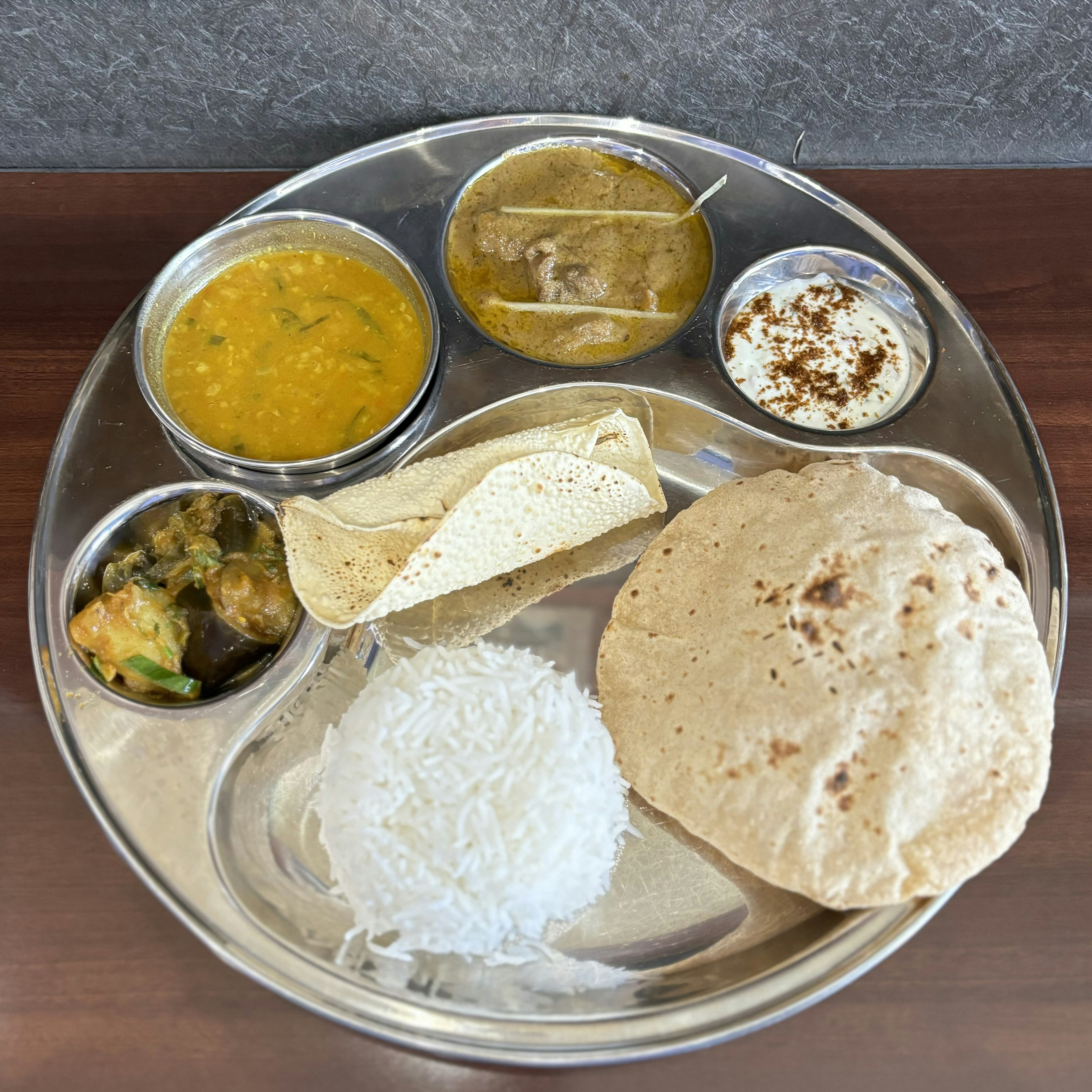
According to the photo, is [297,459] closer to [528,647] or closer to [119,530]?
[119,530]

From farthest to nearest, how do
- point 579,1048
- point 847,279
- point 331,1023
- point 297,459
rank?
point 847,279 < point 297,459 < point 331,1023 < point 579,1048

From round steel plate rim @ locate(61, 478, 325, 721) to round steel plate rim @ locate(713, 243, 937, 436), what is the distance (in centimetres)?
105

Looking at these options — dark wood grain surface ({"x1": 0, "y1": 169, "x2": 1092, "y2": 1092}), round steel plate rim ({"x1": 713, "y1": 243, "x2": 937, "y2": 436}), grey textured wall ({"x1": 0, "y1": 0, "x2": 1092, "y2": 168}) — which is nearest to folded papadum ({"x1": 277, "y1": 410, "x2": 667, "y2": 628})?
round steel plate rim ({"x1": 713, "y1": 243, "x2": 937, "y2": 436})

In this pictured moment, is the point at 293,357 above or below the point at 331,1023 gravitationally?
above

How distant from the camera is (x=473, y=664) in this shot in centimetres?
173

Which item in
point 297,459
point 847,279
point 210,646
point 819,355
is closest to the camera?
point 210,646

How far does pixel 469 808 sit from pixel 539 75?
1.74m

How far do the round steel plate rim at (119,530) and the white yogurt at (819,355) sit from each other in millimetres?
1085

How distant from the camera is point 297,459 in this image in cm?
190

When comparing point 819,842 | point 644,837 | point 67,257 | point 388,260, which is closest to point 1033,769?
point 819,842

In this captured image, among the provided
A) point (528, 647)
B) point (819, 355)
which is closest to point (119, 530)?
point (528, 647)

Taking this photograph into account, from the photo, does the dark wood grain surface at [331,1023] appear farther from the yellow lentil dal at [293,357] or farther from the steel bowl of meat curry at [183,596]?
the yellow lentil dal at [293,357]

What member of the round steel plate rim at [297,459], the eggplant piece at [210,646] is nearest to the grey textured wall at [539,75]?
the round steel plate rim at [297,459]

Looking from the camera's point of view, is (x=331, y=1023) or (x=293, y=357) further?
(x=293, y=357)
